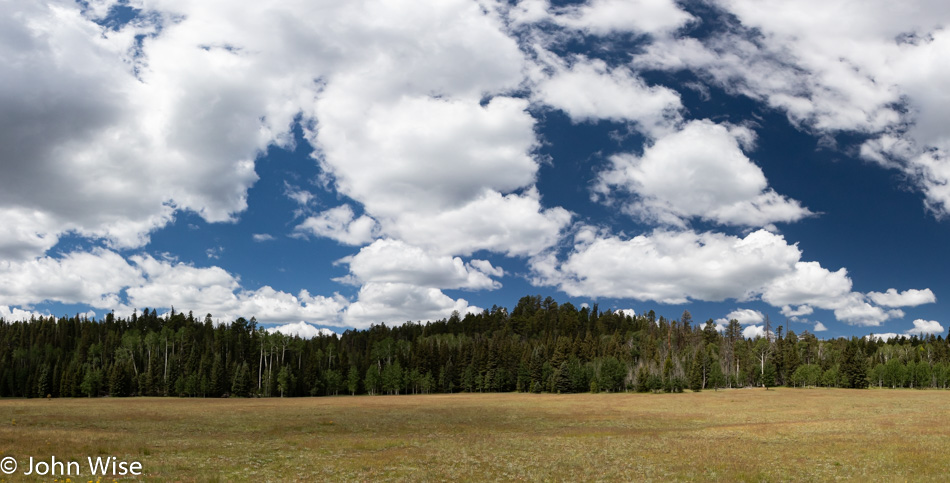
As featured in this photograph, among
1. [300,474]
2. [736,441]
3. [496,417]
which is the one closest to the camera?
[300,474]

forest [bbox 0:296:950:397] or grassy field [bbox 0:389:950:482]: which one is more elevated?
grassy field [bbox 0:389:950:482]

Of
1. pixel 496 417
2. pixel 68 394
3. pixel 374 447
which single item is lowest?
pixel 68 394

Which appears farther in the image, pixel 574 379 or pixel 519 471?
pixel 574 379

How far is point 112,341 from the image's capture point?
6614 inches

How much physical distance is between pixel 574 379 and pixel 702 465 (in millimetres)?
112843

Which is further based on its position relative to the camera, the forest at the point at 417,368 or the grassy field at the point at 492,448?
the forest at the point at 417,368

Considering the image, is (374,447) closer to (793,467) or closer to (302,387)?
(793,467)

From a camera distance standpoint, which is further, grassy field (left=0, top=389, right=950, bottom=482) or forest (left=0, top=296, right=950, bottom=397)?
forest (left=0, top=296, right=950, bottom=397)

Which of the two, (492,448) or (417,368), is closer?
(492,448)

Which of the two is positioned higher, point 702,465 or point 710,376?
point 702,465

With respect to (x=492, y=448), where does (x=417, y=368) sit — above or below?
below

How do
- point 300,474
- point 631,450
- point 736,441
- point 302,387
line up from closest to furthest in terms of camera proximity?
point 300,474 → point 631,450 → point 736,441 → point 302,387

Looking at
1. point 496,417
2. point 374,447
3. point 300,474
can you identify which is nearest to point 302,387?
point 496,417

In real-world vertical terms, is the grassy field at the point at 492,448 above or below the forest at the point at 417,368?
above
